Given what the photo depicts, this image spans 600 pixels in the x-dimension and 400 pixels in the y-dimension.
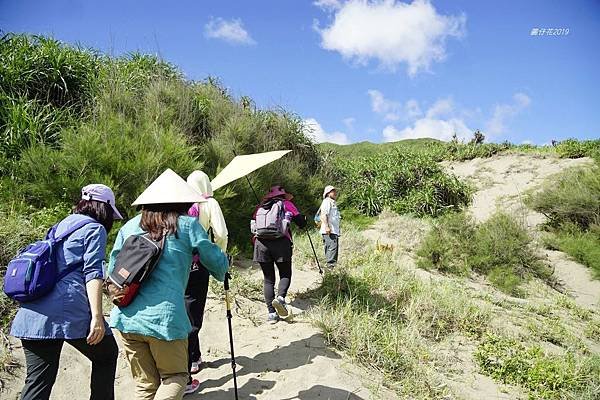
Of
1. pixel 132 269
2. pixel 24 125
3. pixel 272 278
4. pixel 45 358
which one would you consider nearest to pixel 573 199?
pixel 272 278

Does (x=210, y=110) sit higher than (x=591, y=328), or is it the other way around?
(x=210, y=110)

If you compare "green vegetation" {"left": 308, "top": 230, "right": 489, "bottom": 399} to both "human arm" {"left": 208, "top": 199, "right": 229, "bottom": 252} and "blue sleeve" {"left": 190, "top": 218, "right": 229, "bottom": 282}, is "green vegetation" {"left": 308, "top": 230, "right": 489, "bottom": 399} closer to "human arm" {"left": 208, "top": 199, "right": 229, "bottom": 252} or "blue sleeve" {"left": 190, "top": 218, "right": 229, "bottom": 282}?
"human arm" {"left": 208, "top": 199, "right": 229, "bottom": 252}

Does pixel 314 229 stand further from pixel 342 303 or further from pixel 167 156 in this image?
pixel 342 303

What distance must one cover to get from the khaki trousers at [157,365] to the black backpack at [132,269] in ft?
0.90

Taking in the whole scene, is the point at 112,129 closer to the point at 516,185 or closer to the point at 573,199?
the point at 573,199

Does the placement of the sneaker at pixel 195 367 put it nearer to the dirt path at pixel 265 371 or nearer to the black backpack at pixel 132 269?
the dirt path at pixel 265 371

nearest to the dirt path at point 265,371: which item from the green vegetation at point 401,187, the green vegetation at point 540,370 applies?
the green vegetation at point 540,370

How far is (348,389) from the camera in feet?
13.6

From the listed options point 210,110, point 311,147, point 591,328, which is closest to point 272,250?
point 591,328

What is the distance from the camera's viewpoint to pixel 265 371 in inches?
178

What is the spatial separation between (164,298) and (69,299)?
2.20ft

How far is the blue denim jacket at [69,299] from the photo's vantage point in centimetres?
276

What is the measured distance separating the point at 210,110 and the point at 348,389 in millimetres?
8711

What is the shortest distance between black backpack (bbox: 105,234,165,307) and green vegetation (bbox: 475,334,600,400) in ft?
14.1
